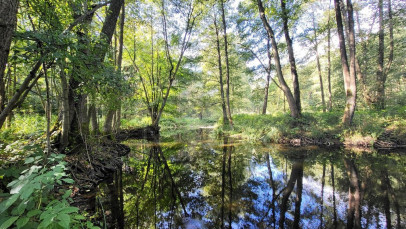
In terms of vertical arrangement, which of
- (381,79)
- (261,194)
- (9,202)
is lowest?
(261,194)

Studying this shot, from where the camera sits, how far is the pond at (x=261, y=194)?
2.45 m

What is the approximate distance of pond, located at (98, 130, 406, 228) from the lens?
2453mm

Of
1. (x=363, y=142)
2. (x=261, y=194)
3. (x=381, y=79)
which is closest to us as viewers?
(x=261, y=194)

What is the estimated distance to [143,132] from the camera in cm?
1250

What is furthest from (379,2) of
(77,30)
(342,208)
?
(77,30)

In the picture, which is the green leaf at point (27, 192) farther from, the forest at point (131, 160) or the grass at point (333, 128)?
the grass at point (333, 128)

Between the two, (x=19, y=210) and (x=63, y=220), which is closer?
(x=63, y=220)

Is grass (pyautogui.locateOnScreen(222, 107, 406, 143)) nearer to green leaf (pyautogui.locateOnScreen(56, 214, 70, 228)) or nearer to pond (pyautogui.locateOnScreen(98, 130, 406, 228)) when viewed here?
pond (pyautogui.locateOnScreen(98, 130, 406, 228))

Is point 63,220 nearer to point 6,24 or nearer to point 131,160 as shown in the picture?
point 6,24

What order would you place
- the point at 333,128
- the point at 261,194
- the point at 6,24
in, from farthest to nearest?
the point at 333,128, the point at 261,194, the point at 6,24

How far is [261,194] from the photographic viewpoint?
10.7 ft

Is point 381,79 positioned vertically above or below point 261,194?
above

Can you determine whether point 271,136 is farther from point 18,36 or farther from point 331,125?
point 18,36

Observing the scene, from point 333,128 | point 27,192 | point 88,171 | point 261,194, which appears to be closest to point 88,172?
point 88,171
